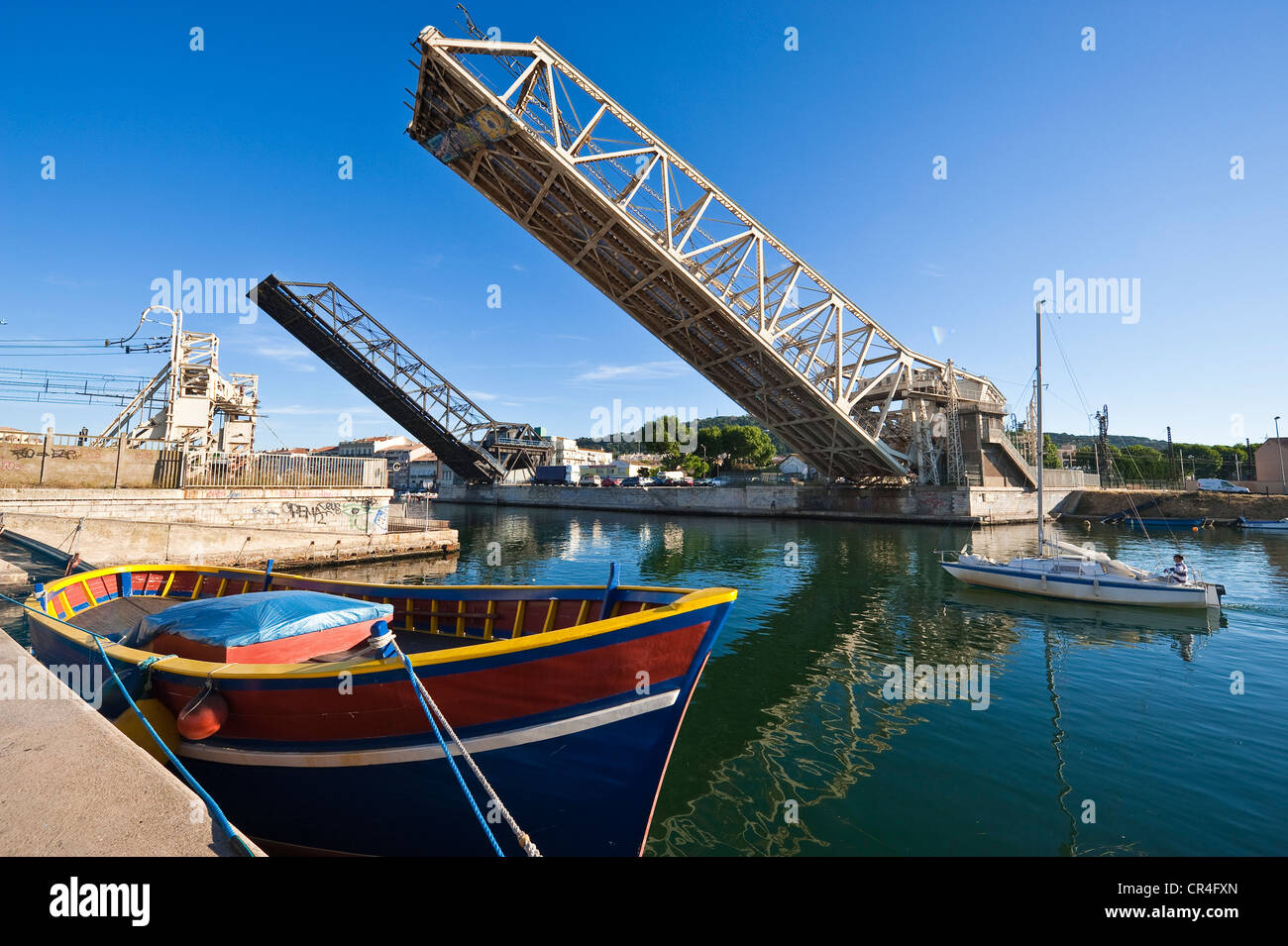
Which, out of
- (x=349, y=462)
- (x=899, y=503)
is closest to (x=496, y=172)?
(x=349, y=462)

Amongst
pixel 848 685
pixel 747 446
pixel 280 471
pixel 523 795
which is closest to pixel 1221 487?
pixel 747 446

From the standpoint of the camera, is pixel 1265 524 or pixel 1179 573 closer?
pixel 1179 573

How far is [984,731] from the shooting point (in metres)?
6.91

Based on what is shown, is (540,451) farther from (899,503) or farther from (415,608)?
(415,608)

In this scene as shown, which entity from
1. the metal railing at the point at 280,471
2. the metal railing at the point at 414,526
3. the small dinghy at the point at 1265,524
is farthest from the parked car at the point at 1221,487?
the metal railing at the point at 280,471

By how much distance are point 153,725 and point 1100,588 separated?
18.3 m

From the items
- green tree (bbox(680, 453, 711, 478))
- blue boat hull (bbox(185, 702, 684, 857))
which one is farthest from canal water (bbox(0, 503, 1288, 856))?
green tree (bbox(680, 453, 711, 478))

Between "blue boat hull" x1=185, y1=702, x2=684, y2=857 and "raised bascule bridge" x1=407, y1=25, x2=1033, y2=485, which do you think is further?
"raised bascule bridge" x1=407, y1=25, x2=1033, y2=485

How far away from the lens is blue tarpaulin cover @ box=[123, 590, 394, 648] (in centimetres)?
496

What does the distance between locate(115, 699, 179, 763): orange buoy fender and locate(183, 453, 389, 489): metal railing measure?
666 inches

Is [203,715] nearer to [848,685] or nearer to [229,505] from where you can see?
[848,685]

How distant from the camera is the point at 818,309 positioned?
2692cm

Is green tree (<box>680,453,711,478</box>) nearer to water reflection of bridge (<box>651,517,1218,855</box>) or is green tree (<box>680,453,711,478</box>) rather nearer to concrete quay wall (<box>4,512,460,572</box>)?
concrete quay wall (<box>4,512,460,572</box>)
